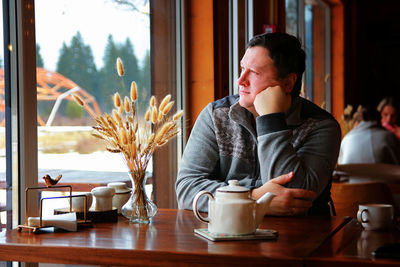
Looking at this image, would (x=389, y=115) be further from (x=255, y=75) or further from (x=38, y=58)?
(x=38, y=58)

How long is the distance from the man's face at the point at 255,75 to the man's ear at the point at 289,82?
0.28ft

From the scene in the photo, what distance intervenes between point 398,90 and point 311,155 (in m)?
8.20

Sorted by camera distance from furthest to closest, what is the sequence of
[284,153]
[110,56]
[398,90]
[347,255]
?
[398,90], [110,56], [284,153], [347,255]

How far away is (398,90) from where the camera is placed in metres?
9.70

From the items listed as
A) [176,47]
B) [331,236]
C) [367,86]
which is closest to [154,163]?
[176,47]

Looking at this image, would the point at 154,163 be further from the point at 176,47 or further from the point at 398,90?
the point at 398,90

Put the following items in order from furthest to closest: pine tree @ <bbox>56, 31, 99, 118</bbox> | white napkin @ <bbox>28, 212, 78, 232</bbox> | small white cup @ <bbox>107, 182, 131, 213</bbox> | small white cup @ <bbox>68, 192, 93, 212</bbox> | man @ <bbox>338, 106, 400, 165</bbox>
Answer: man @ <bbox>338, 106, 400, 165</bbox> → pine tree @ <bbox>56, 31, 99, 118</bbox> → small white cup @ <bbox>107, 182, 131, 213</bbox> → small white cup @ <bbox>68, 192, 93, 212</bbox> → white napkin @ <bbox>28, 212, 78, 232</bbox>

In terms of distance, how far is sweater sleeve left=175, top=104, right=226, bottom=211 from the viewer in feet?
6.70

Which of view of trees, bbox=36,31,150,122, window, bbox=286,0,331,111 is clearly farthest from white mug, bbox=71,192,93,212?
window, bbox=286,0,331,111

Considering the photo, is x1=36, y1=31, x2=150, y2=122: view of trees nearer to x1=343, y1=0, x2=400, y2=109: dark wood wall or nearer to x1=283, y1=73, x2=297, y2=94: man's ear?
x1=283, y1=73, x2=297, y2=94: man's ear

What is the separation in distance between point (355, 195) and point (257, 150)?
1073 millimetres

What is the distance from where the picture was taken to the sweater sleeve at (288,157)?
201 cm

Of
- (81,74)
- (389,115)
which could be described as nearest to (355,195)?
(81,74)

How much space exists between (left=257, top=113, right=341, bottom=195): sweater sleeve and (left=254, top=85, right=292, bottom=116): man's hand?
0.03m
